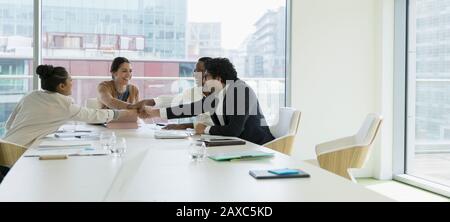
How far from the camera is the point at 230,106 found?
121 inches

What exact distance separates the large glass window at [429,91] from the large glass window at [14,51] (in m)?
4.07

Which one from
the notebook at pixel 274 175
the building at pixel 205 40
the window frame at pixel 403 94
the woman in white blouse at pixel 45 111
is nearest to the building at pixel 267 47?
the building at pixel 205 40

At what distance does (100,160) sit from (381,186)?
3.55 metres

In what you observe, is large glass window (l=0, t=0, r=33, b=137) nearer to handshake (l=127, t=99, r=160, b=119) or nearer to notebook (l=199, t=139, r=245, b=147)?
handshake (l=127, t=99, r=160, b=119)

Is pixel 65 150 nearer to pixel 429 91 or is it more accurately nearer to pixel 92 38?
pixel 92 38

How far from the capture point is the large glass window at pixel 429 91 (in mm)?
4559

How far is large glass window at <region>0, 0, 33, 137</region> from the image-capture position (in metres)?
4.53

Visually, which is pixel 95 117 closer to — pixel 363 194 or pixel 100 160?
pixel 100 160

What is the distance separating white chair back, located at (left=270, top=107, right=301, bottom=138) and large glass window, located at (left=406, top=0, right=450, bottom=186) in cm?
198

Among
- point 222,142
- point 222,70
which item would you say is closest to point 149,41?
point 222,70

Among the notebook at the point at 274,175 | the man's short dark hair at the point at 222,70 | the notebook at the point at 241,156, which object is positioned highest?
the man's short dark hair at the point at 222,70

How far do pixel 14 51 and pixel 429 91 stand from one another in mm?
4373

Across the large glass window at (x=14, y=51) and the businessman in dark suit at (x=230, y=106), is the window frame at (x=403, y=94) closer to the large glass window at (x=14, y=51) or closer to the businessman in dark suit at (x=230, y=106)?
the businessman in dark suit at (x=230, y=106)

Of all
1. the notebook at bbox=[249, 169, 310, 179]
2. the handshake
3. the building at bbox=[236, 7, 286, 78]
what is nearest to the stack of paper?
the notebook at bbox=[249, 169, 310, 179]
